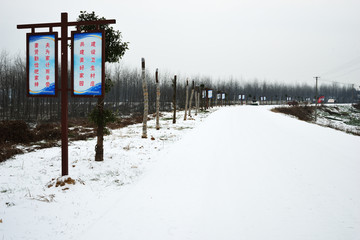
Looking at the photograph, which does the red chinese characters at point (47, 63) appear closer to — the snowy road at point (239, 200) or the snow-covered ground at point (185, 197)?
the snow-covered ground at point (185, 197)

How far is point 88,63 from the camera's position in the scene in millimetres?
4754

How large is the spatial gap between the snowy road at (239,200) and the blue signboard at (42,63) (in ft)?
9.68

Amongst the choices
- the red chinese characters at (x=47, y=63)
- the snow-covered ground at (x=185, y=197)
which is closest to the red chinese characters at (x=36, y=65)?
the red chinese characters at (x=47, y=63)

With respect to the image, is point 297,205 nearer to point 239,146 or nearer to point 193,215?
point 193,215

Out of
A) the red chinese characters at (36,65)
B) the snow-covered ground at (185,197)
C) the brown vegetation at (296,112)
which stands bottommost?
the snow-covered ground at (185,197)

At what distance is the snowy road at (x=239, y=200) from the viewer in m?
2.93

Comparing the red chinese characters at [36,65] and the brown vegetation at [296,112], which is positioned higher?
the red chinese characters at [36,65]

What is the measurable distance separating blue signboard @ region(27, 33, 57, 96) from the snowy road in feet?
9.68

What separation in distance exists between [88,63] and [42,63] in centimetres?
106

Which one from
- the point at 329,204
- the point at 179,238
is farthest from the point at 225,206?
the point at 329,204

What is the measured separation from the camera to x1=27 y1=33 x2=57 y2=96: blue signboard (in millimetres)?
4766

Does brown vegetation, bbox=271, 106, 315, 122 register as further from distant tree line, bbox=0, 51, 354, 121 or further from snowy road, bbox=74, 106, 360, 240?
snowy road, bbox=74, 106, 360, 240

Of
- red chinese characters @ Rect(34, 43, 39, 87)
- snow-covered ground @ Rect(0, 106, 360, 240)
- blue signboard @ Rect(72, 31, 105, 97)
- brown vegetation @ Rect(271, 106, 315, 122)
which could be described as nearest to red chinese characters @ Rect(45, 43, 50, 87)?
red chinese characters @ Rect(34, 43, 39, 87)

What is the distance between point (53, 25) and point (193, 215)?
194 inches
